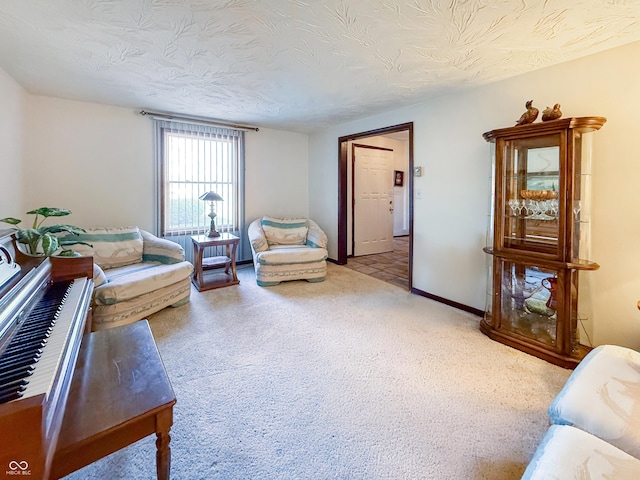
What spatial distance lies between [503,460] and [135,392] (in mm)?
1595

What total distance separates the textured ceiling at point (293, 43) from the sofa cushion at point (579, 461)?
6.71 ft

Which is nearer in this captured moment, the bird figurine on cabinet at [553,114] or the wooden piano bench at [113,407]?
the wooden piano bench at [113,407]

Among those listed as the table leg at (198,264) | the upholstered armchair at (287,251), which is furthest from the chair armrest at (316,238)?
the table leg at (198,264)

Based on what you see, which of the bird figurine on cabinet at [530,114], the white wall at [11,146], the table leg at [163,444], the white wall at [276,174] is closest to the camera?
the table leg at [163,444]

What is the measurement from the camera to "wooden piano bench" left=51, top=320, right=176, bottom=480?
93cm

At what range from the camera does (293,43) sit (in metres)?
2.05

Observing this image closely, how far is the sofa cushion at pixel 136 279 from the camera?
2424 mm

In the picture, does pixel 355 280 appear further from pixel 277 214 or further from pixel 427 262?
pixel 277 214

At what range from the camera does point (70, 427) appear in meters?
0.95

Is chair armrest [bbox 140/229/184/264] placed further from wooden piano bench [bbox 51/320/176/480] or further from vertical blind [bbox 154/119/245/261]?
wooden piano bench [bbox 51/320/176/480]

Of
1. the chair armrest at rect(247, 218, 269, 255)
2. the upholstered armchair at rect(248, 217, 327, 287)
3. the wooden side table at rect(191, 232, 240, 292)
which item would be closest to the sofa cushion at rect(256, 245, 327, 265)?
the upholstered armchair at rect(248, 217, 327, 287)

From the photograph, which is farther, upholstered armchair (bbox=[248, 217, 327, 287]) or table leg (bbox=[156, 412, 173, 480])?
upholstered armchair (bbox=[248, 217, 327, 287])

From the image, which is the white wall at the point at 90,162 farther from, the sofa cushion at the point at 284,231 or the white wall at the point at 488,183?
the white wall at the point at 488,183

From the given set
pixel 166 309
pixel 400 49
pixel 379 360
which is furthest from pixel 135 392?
pixel 400 49
